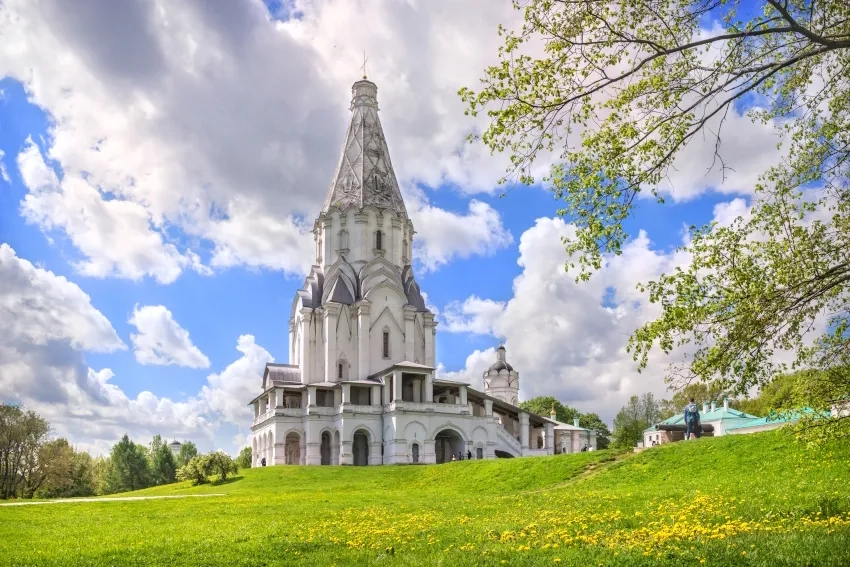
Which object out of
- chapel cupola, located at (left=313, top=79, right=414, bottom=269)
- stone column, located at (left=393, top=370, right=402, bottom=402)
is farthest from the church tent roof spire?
stone column, located at (left=393, top=370, right=402, bottom=402)

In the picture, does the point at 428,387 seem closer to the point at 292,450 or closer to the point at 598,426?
the point at 292,450

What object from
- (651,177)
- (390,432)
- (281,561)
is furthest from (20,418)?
(651,177)

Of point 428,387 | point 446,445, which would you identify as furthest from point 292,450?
point 428,387

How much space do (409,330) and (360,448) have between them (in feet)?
30.6

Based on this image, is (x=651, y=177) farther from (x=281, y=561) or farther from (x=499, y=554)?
(x=281, y=561)

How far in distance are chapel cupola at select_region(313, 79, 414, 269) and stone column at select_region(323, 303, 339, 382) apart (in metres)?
4.67

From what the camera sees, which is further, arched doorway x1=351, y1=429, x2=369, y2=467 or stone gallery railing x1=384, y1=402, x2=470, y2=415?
arched doorway x1=351, y1=429, x2=369, y2=467

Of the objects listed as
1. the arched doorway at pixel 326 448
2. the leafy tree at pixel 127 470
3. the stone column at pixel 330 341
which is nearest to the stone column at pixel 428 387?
the stone column at pixel 330 341

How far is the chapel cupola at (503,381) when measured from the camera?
69938 millimetres

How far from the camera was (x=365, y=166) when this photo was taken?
59125 millimetres

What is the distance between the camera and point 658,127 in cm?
1085

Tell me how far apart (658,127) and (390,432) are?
1572 inches

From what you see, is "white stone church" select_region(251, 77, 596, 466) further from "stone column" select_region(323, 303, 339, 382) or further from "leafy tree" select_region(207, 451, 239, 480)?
"leafy tree" select_region(207, 451, 239, 480)

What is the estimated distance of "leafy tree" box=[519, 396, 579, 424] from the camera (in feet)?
286
